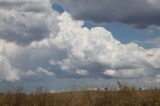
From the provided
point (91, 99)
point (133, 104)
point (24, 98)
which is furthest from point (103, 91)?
point (24, 98)

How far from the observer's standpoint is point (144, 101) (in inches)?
1081

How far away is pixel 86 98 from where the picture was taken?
1152 inches

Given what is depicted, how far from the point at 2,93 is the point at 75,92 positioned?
4488mm

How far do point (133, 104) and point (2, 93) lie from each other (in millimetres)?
7947

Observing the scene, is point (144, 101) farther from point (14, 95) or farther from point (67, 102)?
point (14, 95)

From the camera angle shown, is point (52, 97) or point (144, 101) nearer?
point (144, 101)

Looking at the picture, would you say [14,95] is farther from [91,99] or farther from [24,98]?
[91,99]

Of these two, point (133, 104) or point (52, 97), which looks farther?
point (52, 97)

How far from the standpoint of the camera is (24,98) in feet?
94.4

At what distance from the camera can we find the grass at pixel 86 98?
92.2ft

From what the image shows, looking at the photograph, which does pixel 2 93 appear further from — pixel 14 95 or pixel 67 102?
pixel 67 102

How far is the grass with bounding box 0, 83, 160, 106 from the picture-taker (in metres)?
28.1

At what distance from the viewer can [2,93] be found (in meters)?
29.1

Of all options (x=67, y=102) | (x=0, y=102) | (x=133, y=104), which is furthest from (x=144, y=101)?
(x=0, y=102)
